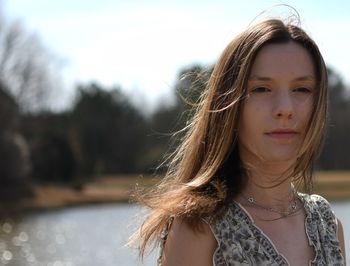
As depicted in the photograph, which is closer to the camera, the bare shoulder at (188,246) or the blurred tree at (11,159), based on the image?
the bare shoulder at (188,246)

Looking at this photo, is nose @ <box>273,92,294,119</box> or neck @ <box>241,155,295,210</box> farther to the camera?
neck @ <box>241,155,295,210</box>

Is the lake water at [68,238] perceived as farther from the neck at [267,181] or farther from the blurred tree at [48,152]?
the blurred tree at [48,152]

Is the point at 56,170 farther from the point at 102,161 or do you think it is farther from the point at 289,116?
the point at 289,116

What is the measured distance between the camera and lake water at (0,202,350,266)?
1853 centimetres

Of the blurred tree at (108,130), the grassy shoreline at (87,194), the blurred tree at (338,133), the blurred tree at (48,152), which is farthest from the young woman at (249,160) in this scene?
the blurred tree at (338,133)

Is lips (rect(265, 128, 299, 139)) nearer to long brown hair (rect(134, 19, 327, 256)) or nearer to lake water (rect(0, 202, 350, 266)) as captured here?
long brown hair (rect(134, 19, 327, 256))

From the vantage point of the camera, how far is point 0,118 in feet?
132

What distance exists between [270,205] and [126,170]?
200ft

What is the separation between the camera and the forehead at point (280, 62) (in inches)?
78.3

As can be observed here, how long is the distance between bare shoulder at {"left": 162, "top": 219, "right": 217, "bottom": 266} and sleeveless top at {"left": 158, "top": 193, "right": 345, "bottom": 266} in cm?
2

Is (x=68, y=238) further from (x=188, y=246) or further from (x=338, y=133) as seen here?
(x=338, y=133)

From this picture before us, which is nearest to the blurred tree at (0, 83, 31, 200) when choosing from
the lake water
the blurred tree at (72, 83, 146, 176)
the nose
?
the lake water

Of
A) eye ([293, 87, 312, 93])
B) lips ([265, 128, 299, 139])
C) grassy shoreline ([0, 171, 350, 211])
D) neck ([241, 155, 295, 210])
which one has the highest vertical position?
eye ([293, 87, 312, 93])

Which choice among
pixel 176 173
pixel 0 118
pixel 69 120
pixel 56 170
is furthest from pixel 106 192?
pixel 176 173
